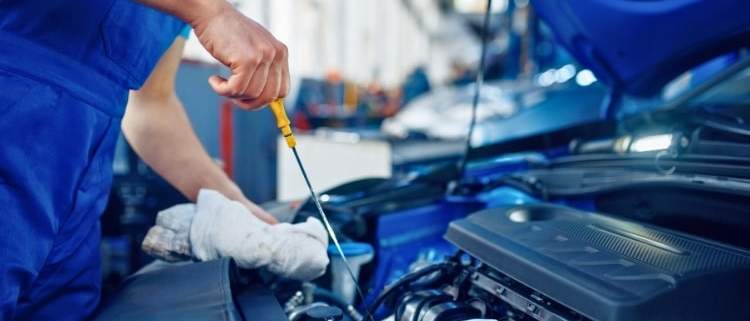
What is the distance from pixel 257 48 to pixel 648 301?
0.50 meters

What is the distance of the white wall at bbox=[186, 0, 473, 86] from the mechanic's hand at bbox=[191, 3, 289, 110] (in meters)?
2.14

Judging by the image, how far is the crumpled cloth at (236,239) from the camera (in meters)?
0.87

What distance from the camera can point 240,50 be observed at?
65 centimetres

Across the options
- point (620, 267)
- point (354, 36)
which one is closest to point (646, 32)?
point (620, 267)

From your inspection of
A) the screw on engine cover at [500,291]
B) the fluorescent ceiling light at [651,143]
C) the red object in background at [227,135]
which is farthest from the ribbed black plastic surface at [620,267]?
the red object in background at [227,135]

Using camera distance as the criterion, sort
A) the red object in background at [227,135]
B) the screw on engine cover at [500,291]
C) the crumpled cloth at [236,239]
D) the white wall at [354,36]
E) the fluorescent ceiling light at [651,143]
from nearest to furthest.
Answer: the screw on engine cover at [500,291]
the crumpled cloth at [236,239]
the fluorescent ceiling light at [651,143]
the red object in background at [227,135]
the white wall at [354,36]

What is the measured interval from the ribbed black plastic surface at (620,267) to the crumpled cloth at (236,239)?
9.6 inches

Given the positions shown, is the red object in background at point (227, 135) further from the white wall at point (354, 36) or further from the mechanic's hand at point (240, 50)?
the mechanic's hand at point (240, 50)

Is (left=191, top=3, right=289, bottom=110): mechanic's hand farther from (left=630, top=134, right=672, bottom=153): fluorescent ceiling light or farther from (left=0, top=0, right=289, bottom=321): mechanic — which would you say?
(left=630, top=134, right=672, bottom=153): fluorescent ceiling light

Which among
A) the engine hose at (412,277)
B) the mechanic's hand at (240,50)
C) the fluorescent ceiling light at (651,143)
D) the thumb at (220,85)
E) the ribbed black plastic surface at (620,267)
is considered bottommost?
the engine hose at (412,277)

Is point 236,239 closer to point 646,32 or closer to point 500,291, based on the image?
point 500,291

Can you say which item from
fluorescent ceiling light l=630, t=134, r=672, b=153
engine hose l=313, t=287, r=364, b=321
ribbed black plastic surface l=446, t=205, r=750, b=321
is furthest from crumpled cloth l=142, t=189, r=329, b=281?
fluorescent ceiling light l=630, t=134, r=672, b=153

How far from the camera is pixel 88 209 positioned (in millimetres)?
766

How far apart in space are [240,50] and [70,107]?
217 mm
